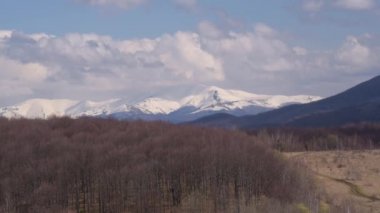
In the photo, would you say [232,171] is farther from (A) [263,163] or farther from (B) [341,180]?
(B) [341,180]

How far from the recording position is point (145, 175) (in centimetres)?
8662

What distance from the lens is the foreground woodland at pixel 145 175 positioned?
79.8 meters

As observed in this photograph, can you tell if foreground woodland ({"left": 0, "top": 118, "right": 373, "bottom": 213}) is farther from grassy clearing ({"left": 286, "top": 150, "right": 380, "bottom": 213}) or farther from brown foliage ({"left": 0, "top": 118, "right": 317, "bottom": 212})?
grassy clearing ({"left": 286, "top": 150, "right": 380, "bottom": 213})

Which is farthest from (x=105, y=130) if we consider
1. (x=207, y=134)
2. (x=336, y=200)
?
(x=336, y=200)

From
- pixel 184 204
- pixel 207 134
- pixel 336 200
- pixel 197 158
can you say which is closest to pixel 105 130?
pixel 207 134

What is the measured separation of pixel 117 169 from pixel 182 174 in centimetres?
920

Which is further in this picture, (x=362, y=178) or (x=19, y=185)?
(x=362, y=178)

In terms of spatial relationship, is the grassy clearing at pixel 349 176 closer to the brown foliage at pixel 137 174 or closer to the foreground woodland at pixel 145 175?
the foreground woodland at pixel 145 175

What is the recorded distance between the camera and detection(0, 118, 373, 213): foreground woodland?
79.8 m

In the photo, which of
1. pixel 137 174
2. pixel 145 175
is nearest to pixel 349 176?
pixel 145 175

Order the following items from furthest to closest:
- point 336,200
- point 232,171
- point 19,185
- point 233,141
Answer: point 233,141
point 232,171
point 336,200
point 19,185

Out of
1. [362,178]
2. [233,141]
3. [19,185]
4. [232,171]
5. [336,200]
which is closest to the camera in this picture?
[19,185]

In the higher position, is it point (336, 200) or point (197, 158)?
point (197, 158)

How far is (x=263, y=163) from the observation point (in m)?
96.1
